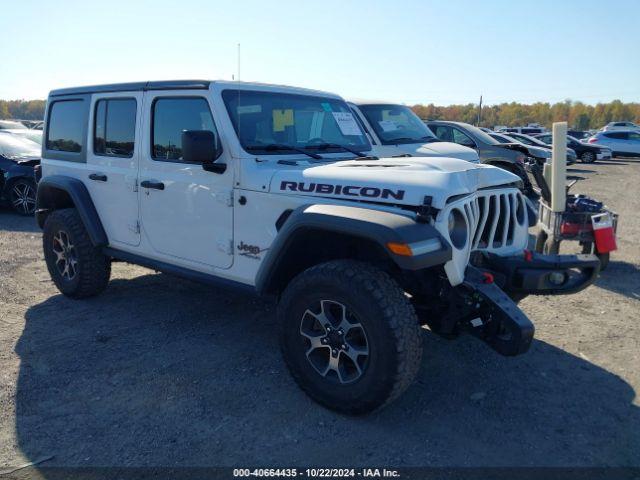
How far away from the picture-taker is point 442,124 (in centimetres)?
1183

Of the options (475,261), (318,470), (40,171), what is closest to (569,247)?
(475,261)

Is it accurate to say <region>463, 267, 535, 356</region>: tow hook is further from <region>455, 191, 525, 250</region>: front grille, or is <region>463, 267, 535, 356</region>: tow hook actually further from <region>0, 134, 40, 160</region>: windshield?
<region>0, 134, 40, 160</region>: windshield

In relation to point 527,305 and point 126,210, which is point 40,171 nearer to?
point 126,210

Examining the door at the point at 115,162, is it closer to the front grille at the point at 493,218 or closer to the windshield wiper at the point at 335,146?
the windshield wiper at the point at 335,146

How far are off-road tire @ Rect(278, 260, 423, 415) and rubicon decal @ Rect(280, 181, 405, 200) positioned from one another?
0.42 m

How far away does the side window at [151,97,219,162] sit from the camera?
4.05 meters

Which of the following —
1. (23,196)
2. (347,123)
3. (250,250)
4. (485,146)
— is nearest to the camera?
(250,250)

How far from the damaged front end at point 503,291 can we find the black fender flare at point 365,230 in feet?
1.00

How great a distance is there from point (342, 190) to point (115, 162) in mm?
2415

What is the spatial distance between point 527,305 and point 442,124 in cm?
727

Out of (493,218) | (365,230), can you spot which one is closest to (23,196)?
(365,230)

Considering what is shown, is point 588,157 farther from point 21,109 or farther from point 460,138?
point 21,109

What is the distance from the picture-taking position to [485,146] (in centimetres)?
1157

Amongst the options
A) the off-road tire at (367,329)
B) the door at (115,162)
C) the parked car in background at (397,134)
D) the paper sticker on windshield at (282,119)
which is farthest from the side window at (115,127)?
the parked car in background at (397,134)
